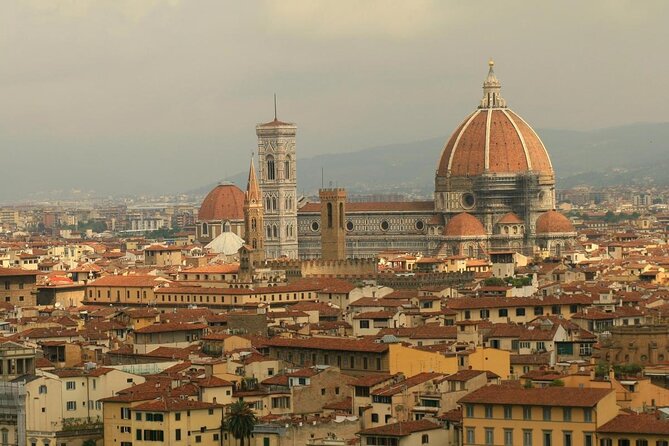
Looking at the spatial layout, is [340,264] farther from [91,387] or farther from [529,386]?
[529,386]

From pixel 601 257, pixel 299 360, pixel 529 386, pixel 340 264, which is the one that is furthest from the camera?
pixel 601 257

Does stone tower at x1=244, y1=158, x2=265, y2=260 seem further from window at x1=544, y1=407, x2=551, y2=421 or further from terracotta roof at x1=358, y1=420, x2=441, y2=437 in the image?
window at x1=544, y1=407, x2=551, y2=421

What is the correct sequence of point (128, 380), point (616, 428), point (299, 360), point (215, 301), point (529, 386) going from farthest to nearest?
1. point (215, 301)
2. point (299, 360)
3. point (128, 380)
4. point (529, 386)
5. point (616, 428)

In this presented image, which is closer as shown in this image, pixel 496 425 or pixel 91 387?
pixel 496 425

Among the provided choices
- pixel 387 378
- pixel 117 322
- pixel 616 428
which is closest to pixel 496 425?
pixel 616 428

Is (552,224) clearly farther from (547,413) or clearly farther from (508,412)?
(547,413)

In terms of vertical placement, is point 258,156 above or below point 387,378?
above

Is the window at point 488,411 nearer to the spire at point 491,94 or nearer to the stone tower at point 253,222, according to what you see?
the stone tower at point 253,222
